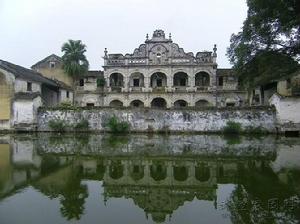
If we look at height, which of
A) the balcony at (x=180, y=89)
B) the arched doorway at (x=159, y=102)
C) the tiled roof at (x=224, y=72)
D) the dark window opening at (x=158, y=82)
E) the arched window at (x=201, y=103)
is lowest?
the arched window at (x=201, y=103)

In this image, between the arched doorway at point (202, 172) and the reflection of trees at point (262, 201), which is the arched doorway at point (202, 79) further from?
the reflection of trees at point (262, 201)

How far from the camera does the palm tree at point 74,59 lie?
4353cm

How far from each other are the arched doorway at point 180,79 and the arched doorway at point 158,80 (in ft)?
4.51

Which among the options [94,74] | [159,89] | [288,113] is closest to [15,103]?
[94,74]

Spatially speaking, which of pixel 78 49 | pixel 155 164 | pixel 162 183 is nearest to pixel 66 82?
pixel 78 49

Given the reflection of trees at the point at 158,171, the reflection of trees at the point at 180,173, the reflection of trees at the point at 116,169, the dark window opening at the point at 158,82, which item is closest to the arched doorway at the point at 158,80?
the dark window opening at the point at 158,82

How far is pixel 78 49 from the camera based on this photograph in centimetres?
4412

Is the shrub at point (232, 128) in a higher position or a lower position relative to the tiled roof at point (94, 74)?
lower

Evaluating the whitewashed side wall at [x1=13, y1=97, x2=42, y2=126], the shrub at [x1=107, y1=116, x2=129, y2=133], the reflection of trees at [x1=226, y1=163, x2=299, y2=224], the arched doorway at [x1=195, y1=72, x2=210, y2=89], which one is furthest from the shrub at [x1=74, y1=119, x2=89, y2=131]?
the reflection of trees at [x1=226, y1=163, x2=299, y2=224]

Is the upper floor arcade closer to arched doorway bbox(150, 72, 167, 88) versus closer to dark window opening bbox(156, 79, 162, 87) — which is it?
arched doorway bbox(150, 72, 167, 88)

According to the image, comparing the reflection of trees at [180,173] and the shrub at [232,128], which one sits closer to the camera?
the reflection of trees at [180,173]

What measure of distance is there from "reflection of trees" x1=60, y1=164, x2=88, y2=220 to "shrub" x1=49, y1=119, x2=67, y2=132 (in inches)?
743

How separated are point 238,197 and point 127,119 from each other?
21.2 m

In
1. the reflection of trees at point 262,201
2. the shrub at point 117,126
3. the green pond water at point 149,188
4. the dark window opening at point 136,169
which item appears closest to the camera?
the reflection of trees at point 262,201
